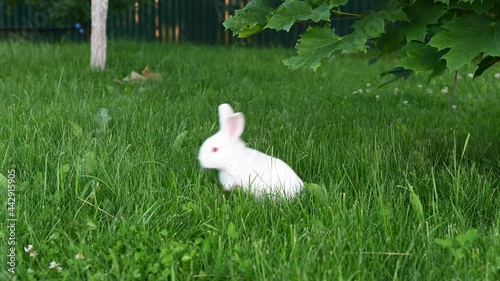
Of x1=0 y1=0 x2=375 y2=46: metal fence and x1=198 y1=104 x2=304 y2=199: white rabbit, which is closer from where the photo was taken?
x1=198 y1=104 x2=304 y2=199: white rabbit

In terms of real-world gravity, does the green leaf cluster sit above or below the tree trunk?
above

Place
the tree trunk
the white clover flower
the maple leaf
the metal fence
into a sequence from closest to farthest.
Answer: the white clover flower, the maple leaf, the tree trunk, the metal fence

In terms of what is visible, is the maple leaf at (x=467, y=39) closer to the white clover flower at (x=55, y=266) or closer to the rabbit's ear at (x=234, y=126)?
the rabbit's ear at (x=234, y=126)

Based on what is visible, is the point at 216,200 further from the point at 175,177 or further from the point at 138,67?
the point at 138,67

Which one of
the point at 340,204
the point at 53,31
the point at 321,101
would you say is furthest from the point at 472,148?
the point at 53,31

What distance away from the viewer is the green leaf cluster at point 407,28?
211 cm

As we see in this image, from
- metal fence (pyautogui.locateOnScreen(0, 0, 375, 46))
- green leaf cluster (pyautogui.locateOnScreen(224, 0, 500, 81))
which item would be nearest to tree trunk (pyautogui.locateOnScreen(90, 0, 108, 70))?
green leaf cluster (pyautogui.locateOnScreen(224, 0, 500, 81))

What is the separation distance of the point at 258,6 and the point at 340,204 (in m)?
0.93

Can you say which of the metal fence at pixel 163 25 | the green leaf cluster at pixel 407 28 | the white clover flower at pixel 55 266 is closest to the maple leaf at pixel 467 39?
the green leaf cluster at pixel 407 28

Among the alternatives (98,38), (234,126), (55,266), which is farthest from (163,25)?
(55,266)

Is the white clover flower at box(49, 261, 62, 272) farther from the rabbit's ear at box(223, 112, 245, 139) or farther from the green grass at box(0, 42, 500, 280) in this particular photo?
the rabbit's ear at box(223, 112, 245, 139)

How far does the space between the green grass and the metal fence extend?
756 cm

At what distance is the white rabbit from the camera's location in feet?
7.00

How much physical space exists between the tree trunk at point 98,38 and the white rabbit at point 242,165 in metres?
3.69
